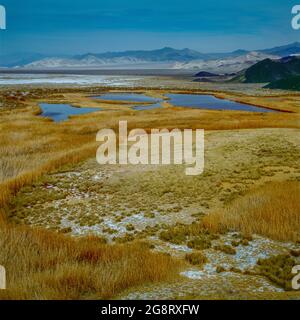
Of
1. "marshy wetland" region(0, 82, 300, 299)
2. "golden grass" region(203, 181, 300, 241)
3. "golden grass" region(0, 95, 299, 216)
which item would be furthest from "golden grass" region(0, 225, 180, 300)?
"golden grass" region(0, 95, 299, 216)

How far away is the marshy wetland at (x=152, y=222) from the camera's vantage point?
10734mm

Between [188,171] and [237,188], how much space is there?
4270 millimetres

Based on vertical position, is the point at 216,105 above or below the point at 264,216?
above

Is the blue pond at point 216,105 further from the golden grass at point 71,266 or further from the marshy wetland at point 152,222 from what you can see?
the golden grass at point 71,266

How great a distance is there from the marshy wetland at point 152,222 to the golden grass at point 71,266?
36 mm

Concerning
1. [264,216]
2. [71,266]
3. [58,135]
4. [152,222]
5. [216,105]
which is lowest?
[152,222]

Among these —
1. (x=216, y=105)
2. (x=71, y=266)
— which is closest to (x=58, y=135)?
(x=71, y=266)

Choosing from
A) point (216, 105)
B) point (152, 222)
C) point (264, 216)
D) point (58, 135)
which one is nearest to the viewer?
point (264, 216)

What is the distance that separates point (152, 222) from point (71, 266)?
6.90m

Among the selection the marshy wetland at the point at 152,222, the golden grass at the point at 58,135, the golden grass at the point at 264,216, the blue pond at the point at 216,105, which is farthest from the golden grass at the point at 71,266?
the blue pond at the point at 216,105

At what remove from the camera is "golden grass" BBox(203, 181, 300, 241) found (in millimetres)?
15562

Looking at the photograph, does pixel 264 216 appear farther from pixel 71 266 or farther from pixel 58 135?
pixel 58 135

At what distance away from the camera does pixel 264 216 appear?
16.9m

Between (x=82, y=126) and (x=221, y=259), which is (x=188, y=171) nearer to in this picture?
(x=221, y=259)
